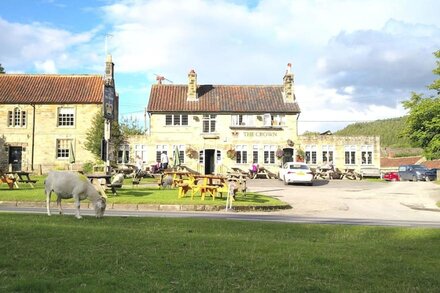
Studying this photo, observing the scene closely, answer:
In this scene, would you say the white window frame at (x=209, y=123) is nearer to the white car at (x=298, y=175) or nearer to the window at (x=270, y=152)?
the window at (x=270, y=152)

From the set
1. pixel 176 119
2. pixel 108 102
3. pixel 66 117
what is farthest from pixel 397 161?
pixel 108 102

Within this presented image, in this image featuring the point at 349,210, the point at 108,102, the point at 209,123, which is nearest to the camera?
the point at 349,210

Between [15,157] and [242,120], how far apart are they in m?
23.0

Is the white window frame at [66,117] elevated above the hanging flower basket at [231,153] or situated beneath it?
elevated above

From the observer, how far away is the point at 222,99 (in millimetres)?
51375

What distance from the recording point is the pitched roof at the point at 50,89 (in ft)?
160

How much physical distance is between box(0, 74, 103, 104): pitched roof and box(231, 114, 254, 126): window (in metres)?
13.5

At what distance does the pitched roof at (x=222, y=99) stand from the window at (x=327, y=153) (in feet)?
16.7

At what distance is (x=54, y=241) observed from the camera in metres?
8.95

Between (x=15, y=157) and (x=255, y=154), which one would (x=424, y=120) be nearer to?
(x=255, y=154)

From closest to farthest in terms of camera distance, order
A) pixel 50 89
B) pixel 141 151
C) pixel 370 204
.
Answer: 1. pixel 370 204
2. pixel 141 151
3. pixel 50 89

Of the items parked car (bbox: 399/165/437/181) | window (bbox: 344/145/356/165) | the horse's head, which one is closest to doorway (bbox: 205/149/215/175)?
window (bbox: 344/145/356/165)

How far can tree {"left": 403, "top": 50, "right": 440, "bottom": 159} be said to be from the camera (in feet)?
106

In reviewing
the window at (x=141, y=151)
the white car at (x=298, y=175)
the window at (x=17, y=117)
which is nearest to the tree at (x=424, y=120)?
the white car at (x=298, y=175)
